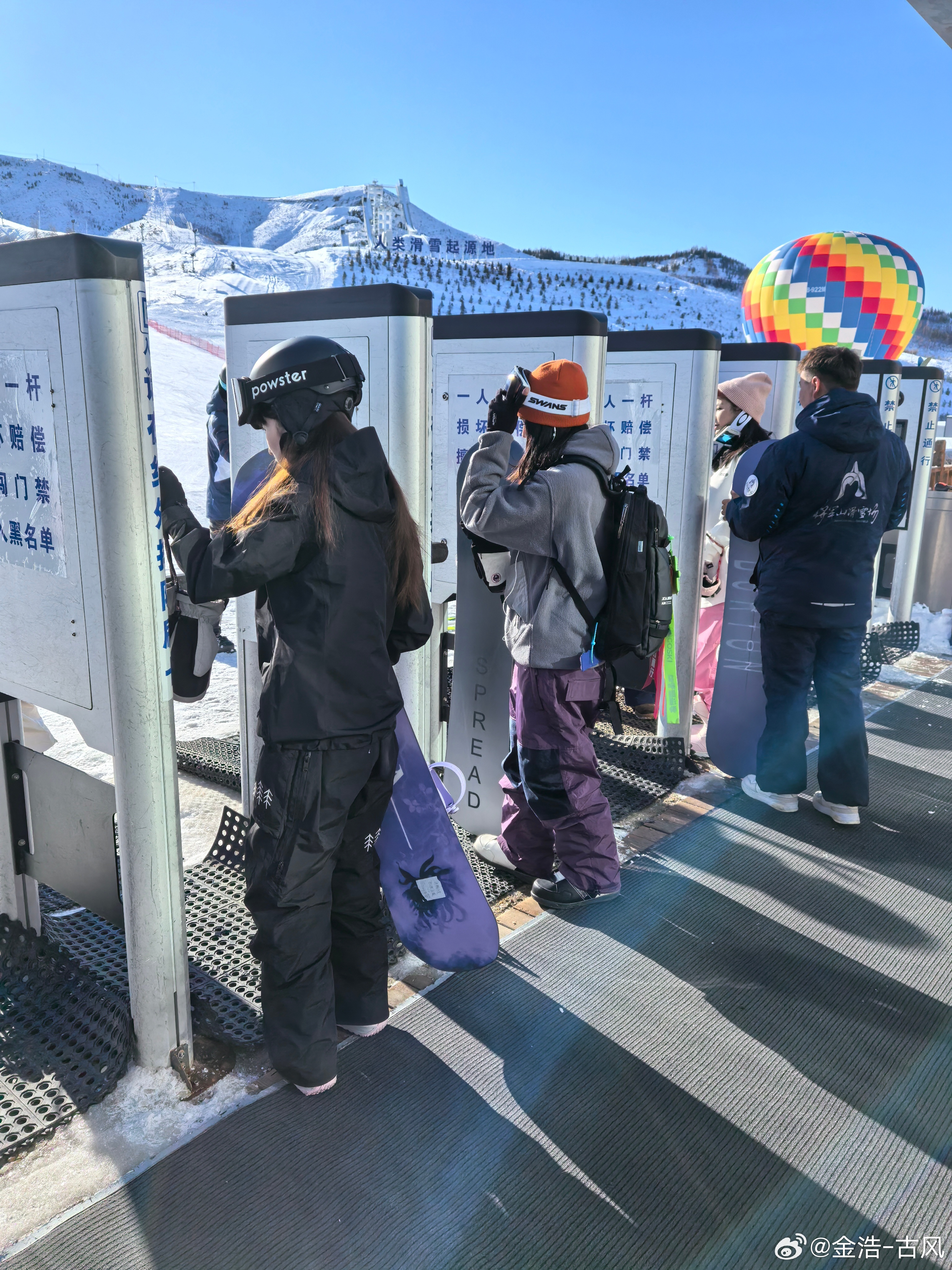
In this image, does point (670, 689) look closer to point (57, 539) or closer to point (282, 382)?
point (282, 382)

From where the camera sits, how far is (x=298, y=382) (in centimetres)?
204

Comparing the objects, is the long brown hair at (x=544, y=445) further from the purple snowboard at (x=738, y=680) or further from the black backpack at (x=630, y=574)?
the purple snowboard at (x=738, y=680)

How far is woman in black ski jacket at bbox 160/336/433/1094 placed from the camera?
2018 mm

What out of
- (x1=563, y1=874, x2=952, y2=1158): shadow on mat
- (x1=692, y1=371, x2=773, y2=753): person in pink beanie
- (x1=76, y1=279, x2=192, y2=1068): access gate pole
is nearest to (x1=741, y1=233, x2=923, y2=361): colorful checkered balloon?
(x1=692, y1=371, x2=773, y2=753): person in pink beanie

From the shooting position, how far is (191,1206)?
1919 mm

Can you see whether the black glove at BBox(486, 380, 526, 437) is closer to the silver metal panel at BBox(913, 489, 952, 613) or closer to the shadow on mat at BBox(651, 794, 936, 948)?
the shadow on mat at BBox(651, 794, 936, 948)

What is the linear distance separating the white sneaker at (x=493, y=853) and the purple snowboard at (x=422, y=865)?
0.80 m

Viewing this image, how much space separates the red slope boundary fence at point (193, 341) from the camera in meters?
26.3

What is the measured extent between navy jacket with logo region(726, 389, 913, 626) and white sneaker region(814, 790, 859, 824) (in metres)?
0.81

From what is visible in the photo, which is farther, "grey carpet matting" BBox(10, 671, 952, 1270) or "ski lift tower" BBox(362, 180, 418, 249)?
"ski lift tower" BBox(362, 180, 418, 249)

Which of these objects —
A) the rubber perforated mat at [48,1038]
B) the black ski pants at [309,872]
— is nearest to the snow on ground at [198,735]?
the rubber perforated mat at [48,1038]

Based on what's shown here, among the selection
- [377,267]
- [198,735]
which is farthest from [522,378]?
[377,267]

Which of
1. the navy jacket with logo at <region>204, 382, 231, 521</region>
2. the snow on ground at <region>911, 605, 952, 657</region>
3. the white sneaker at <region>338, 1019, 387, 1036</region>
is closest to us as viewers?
the white sneaker at <region>338, 1019, 387, 1036</region>

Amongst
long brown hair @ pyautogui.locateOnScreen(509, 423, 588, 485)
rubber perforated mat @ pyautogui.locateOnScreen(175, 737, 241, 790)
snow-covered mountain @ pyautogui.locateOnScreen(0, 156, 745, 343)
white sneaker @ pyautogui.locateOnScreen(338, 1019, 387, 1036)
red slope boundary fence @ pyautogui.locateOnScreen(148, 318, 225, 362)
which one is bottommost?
white sneaker @ pyautogui.locateOnScreen(338, 1019, 387, 1036)
